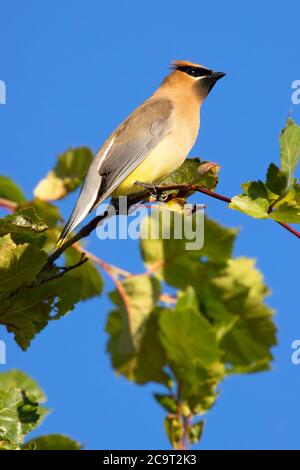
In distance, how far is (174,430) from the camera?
3.28 metres

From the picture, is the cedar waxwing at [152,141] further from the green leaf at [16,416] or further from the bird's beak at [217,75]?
the green leaf at [16,416]

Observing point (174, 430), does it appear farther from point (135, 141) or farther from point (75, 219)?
point (135, 141)

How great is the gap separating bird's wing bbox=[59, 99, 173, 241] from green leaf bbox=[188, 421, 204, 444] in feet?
2.83

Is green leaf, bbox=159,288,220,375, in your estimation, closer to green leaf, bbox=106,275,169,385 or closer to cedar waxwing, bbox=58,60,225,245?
green leaf, bbox=106,275,169,385

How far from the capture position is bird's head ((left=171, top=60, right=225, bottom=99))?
16.5ft

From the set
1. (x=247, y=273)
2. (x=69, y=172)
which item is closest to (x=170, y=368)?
(x=247, y=273)

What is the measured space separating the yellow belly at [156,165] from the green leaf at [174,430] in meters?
1.07

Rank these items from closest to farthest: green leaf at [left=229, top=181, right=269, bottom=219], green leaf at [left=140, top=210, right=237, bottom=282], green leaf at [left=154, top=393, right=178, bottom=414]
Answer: green leaf at [left=229, top=181, right=269, bottom=219] → green leaf at [left=154, top=393, right=178, bottom=414] → green leaf at [left=140, top=210, right=237, bottom=282]

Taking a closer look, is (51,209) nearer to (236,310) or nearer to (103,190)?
(103,190)

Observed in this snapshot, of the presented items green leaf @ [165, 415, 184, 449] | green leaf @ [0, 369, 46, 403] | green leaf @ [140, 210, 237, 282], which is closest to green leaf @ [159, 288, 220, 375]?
green leaf @ [165, 415, 184, 449]

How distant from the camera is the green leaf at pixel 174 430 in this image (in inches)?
127

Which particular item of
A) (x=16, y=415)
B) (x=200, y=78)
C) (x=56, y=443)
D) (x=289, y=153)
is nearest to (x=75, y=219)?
(x=56, y=443)

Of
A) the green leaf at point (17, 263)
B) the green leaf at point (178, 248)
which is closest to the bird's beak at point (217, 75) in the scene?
the green leaf at point (178, 248)
